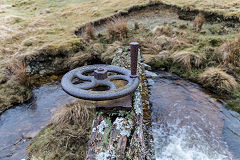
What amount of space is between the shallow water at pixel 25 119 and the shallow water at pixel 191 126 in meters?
2.96

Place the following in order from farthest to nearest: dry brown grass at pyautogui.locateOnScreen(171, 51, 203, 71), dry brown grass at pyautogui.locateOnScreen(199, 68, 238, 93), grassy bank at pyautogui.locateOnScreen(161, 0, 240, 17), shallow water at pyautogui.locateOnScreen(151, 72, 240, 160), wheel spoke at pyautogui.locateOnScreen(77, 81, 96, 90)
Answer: grassy bank at pyautogui.locateOnScreen(161, 0, 240, 17)
dry brown grass at pyautogui.locateOnScreen(171, 51, 203, 71)
dry brown grass at pyautogui.locateOnScreen(199, 68, 238, 93)
shallow water at pyautogui.locateOnScreen(151, 72, 240, 160)
wheel spoke at pyautogui.locateOnScreen(77, 81, 96, 90)

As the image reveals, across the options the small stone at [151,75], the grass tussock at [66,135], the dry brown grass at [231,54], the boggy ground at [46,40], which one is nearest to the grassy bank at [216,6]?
the boggy ground at [46,40]

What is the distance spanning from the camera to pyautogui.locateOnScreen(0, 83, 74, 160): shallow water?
400 cm

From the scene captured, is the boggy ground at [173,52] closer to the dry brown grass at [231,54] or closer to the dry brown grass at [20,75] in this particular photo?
the dry brown grass at [231,54]

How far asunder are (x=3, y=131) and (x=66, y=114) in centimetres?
170

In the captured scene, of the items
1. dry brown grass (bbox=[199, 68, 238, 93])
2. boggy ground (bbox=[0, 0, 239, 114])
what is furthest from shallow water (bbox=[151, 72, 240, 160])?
boggy ground (bbox=[0, 0, 239, 114])

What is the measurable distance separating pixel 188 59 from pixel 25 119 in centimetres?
603

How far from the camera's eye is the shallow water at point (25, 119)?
13.1ft

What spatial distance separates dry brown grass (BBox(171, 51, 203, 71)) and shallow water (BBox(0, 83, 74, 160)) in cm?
455

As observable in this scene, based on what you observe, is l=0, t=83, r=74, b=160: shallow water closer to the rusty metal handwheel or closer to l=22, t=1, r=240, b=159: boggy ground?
l=22, t=1, r=240, b=159: boggy ground

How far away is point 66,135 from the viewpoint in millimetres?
3945

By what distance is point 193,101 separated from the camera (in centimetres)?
542

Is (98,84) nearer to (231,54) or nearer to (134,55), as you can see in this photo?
(134,55)

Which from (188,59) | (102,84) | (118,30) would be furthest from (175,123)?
(118,30)
